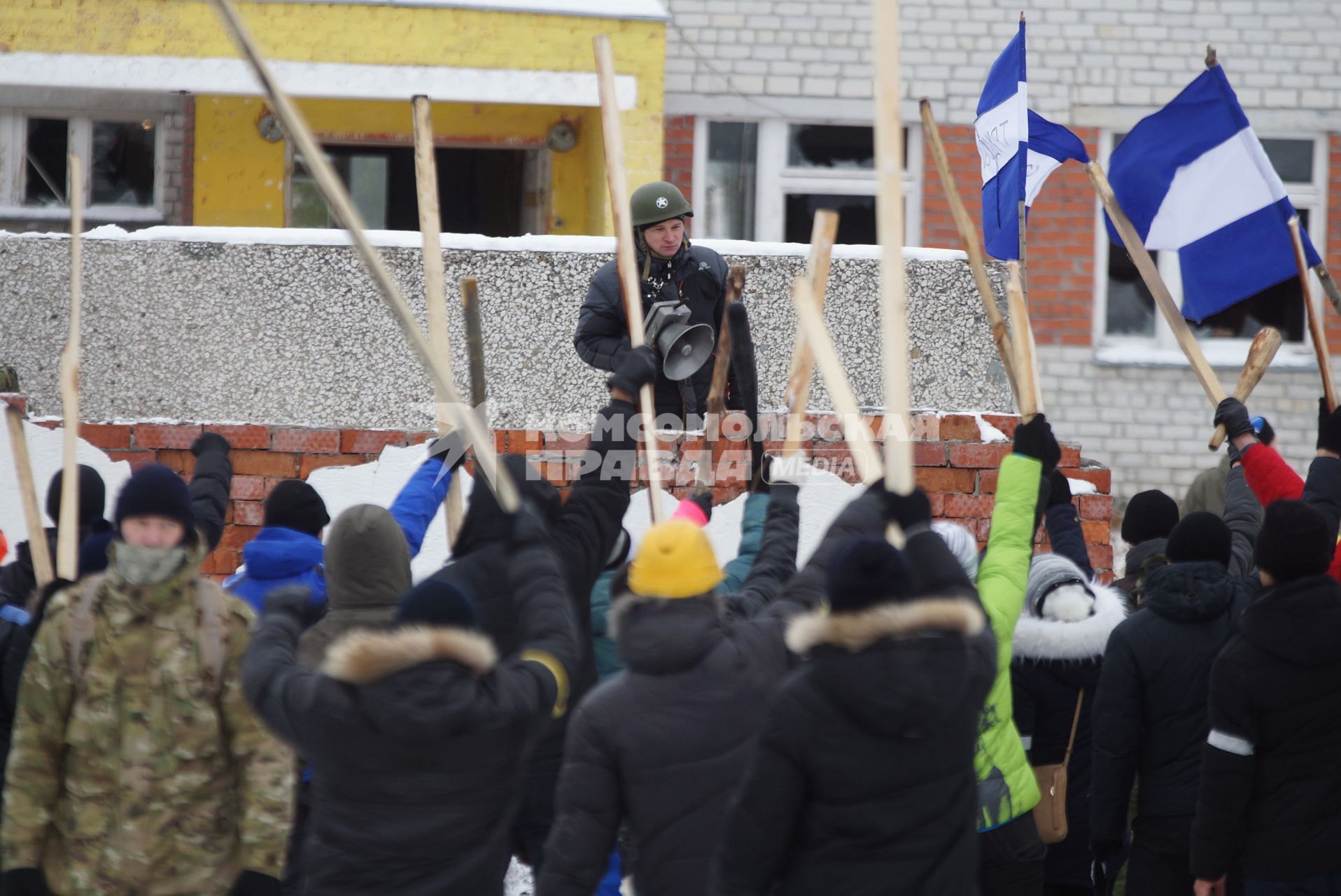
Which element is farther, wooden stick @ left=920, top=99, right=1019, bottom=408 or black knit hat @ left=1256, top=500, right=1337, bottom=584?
wooden stick @ left=920, top=99, right=1019, bottom=408

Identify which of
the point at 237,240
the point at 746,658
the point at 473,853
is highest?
the point at 237,240

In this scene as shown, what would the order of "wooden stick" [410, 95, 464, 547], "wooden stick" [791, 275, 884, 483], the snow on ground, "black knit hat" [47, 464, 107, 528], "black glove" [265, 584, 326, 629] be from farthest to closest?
the snow on ground → "black knit hat" [47, 464, 107, 528] → "wooden stick" [410, 95, 464, 547] → "wooden stick" [791, 275, 884, 483] → "black glove" [265, 584, 326, 629]

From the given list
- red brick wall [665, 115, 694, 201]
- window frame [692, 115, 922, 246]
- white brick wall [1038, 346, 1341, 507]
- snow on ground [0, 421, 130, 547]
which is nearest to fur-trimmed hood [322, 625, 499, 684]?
snow on ground [0, 421, 130, 547]

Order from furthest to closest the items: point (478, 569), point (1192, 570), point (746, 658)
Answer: point (1192, 570), point (478, 569), point (746, 658)

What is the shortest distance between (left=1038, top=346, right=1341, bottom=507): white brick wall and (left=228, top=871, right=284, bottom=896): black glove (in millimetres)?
7329

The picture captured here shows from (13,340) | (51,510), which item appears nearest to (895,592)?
(51,510)


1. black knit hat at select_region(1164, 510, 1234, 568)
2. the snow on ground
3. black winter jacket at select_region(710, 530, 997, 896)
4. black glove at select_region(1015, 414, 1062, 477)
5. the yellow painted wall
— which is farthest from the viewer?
the yellow painted wall

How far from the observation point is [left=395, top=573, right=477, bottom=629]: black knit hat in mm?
2791

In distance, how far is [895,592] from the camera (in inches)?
108

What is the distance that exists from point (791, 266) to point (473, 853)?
3.97 meters

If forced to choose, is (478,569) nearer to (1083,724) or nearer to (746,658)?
(746,658)

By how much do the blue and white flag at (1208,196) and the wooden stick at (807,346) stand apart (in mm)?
1794

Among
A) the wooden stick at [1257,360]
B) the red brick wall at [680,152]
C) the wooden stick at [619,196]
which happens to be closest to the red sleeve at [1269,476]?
the wooden stick at [1257,360]

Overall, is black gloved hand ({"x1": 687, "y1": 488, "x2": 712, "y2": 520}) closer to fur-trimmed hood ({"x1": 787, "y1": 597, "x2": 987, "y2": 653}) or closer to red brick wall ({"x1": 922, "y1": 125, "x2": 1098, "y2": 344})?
fur-trimmed hood ({"x1": 787, "y1": 597, "x2": 987, "y2": 653})
